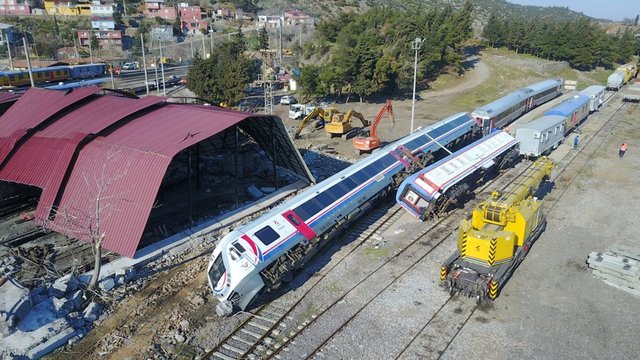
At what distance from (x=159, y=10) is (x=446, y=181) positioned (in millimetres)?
127438

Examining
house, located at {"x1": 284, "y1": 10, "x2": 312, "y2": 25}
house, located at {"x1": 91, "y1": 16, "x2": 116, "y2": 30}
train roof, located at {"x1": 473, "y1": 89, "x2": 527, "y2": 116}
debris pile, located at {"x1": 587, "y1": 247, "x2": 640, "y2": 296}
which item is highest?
house, located at {"x1": 284, "y1": 10, "x2": 312, "y2": 25}

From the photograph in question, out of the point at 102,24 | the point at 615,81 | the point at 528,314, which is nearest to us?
the point at 528,314

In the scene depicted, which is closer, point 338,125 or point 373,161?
point 373,161

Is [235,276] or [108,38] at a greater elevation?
[108,38]

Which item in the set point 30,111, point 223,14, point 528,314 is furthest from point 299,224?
point 223,14

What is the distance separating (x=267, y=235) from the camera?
18000 millimetres

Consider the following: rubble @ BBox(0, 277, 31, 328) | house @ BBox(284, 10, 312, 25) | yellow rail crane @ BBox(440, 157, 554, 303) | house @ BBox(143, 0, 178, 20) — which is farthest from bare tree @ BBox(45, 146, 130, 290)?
house @ BBox(143, 0, 178, 20)

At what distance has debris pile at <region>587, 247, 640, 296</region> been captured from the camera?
61.0 feet

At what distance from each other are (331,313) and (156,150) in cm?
1137

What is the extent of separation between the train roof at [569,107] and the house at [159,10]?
111 meters

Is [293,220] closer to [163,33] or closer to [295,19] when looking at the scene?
[163,33]

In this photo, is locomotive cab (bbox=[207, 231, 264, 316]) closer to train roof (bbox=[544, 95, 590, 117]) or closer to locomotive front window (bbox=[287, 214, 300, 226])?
locomotive front window (bbox=[287, 214, 300, 226])

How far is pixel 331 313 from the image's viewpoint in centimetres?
1703

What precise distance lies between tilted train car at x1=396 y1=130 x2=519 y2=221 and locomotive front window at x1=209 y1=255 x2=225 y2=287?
1078 cm
